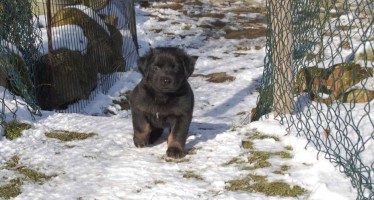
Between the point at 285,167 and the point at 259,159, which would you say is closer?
the point at 285,167

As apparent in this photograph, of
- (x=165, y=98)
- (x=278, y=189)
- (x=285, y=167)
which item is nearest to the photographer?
(x=278, y=189)

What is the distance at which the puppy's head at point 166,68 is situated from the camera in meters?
4.52

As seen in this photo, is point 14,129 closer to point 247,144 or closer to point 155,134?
point 155,134

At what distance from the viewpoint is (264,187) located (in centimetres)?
376

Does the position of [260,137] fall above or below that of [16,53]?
below

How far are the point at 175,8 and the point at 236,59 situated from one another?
499 centimetres

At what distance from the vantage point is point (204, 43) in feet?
37.6

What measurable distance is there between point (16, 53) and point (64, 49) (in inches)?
67.9

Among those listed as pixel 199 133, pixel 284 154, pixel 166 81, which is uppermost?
pixel 166 81

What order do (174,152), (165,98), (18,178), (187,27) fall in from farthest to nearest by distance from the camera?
(187,27)
(165,98)
(174,152)
(18,178)

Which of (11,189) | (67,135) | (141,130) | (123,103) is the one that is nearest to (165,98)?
(141,130)

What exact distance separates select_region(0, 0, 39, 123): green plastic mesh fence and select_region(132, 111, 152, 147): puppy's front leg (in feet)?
4.08

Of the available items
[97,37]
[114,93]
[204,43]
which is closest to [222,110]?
[114,93]

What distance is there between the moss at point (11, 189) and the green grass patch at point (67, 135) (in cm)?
97
